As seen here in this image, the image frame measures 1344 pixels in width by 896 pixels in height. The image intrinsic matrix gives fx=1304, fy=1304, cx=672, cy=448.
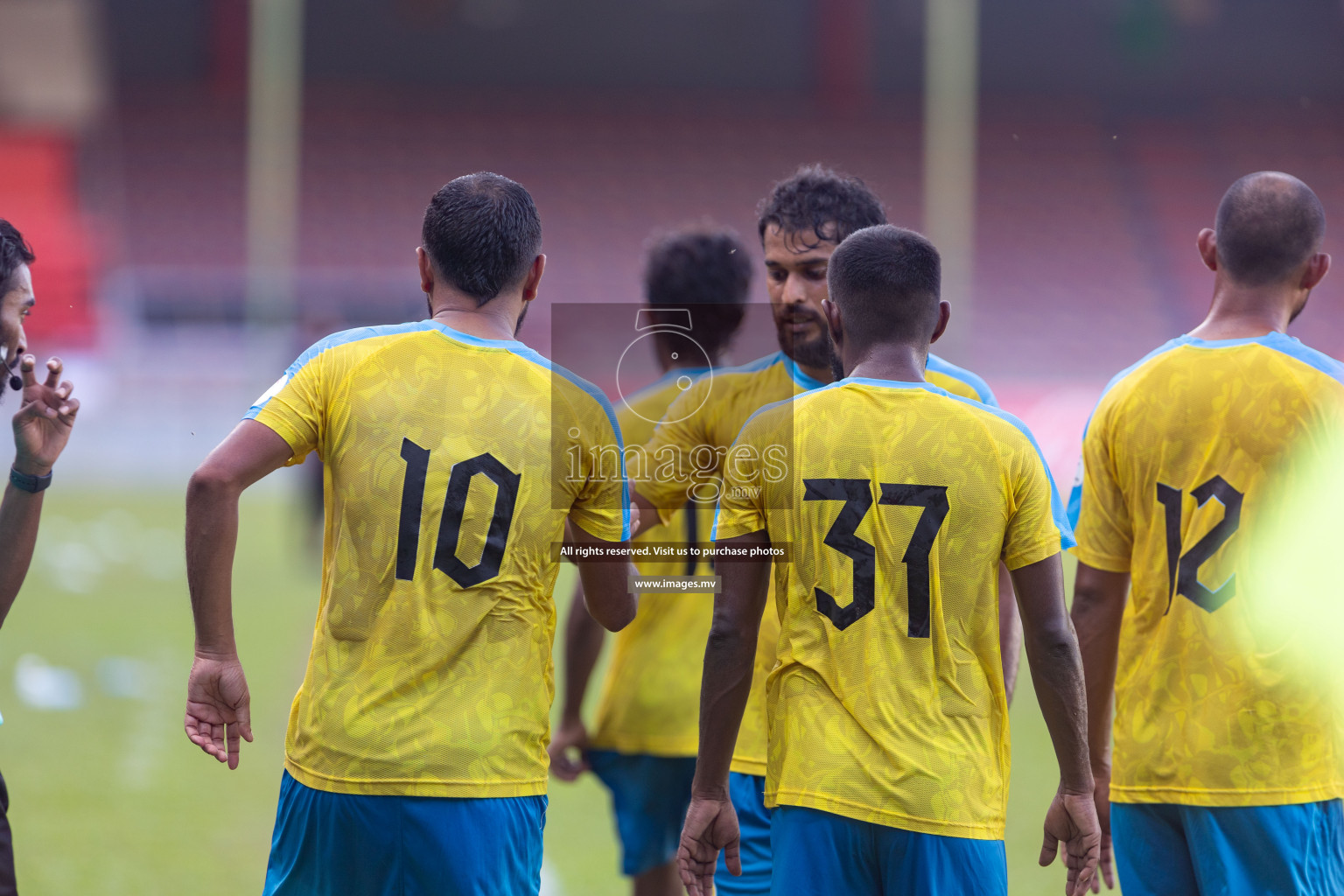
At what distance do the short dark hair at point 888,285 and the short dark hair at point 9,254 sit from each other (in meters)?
1.78

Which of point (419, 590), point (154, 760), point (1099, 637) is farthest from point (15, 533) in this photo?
point (154, 760)

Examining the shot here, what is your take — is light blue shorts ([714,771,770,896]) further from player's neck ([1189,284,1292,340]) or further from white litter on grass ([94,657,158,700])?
white litter on grass ([94,657,158,700])

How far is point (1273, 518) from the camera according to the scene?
2.79 m

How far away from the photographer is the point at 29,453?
2.85m

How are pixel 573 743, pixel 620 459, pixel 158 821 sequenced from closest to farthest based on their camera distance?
pixel 620 459
pixel 573 743
pixel 158 821

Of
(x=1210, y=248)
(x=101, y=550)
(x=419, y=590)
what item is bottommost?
(x=101, y=550)

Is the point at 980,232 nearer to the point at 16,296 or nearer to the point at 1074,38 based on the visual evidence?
the point at 1074,38

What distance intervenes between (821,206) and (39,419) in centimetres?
188

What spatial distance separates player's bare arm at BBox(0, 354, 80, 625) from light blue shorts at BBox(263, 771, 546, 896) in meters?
0.90

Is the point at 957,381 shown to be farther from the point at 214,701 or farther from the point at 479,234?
the point at 214,701

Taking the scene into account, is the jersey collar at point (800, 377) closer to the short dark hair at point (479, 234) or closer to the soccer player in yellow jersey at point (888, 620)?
the soccer player in yellow jersey at point (888, 620)

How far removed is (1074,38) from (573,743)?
24869 mm

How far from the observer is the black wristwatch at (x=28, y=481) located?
9.40ft

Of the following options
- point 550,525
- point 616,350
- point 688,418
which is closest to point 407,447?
point 550,525
